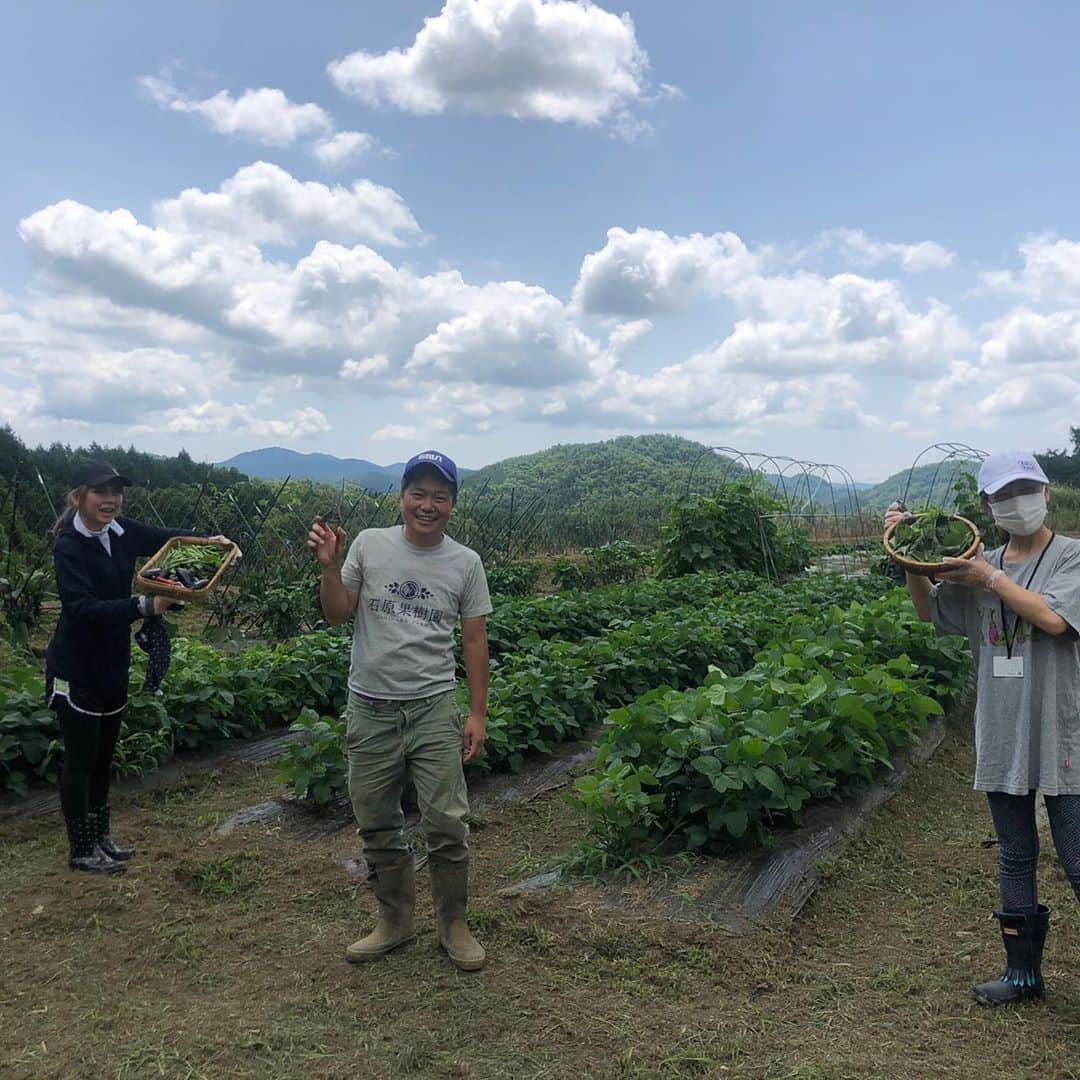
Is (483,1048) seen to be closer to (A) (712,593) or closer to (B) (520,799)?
(B) (520,799)

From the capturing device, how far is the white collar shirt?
3693 mm

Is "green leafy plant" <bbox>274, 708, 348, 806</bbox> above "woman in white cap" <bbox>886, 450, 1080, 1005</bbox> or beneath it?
beneath

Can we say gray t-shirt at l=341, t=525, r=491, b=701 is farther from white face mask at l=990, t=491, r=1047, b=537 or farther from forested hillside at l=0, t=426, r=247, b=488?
forested hillside at l=0, t=426, r=247, b=488

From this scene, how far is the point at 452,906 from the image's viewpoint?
121 inches

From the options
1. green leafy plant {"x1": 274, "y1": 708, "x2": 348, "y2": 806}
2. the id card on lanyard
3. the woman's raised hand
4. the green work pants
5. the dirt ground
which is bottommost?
the dirt ground

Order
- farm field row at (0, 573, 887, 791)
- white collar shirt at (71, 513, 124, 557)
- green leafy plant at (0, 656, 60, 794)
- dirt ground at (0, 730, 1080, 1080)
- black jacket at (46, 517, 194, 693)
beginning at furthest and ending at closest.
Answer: farm field row at (0, 573, 887, 791), green leafy plant at (0, 656, 60, 794), white collar shirt at (71, 513, 124, 557), black jacket at (46, 517, 194, 693), dirt ground at (0, 730, 1080, 1080)

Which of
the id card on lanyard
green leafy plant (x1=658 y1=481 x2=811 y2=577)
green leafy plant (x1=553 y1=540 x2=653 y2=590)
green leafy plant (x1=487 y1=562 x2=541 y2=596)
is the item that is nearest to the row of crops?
the id card on lanyard

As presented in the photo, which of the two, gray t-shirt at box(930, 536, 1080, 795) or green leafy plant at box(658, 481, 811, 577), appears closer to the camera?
gray t-shirt at box(930, 536, 1080, 795)

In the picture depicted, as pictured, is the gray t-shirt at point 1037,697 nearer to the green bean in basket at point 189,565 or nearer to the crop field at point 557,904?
the crop field at point 557,904

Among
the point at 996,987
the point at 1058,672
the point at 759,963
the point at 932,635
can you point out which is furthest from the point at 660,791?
the point at 932,635

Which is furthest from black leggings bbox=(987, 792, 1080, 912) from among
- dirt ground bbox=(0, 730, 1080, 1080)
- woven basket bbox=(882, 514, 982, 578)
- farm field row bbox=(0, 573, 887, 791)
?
farm field row bbox=(0, 573, 887, 791)

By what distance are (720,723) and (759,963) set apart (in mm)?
1040

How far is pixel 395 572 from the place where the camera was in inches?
121

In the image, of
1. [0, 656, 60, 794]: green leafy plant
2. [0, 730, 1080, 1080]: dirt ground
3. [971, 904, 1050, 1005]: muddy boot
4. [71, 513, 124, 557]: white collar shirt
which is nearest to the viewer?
[0, 730, 1080, 1080]: dirt ground
